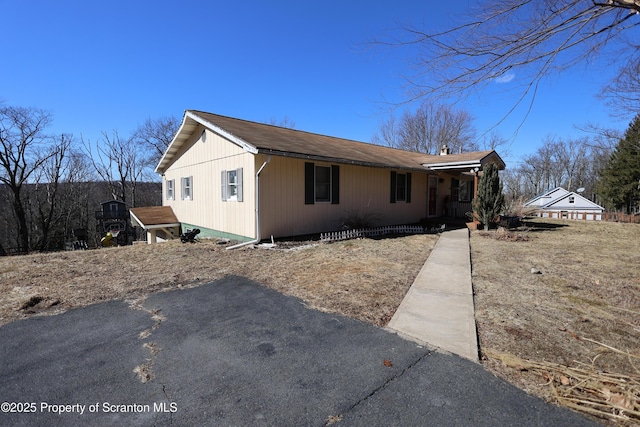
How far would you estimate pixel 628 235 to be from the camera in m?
11.2

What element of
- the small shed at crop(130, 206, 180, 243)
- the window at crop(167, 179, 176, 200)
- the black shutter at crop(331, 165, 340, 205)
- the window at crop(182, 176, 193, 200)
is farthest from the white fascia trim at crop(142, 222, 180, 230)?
the black shutter at crop(331, 165, 340, 205)

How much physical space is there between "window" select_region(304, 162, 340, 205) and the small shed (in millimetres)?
8205

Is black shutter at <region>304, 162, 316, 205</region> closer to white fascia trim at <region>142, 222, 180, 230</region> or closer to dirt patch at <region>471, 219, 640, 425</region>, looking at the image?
dirt patch at <region>471, 219, 640, 425</region>

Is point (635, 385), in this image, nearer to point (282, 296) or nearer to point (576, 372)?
point (576, 372)

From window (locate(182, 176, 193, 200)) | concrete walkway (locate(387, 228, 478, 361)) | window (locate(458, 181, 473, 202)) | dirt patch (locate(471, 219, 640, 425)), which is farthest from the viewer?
window (locate(458, 181, 473, 202))

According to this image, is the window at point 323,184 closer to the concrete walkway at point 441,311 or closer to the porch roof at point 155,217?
the concrete walkway at point 441,311

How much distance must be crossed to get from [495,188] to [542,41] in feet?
29.6

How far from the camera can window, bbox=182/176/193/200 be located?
13003 millimetres

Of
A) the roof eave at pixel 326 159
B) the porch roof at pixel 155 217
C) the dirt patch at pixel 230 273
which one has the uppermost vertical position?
the roof eave at pixel 326 159

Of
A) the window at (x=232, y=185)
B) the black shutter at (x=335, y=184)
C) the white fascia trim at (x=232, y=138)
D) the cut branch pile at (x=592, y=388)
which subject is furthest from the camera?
the black shutter at (x=335, y=184)

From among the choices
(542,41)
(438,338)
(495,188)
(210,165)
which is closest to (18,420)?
(438,338)

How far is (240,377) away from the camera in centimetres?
245

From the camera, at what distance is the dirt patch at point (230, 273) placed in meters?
4.16

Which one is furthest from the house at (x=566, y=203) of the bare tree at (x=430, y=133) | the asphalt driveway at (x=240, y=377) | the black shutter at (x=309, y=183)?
the asphalt driveway at (x=240, y=377)
